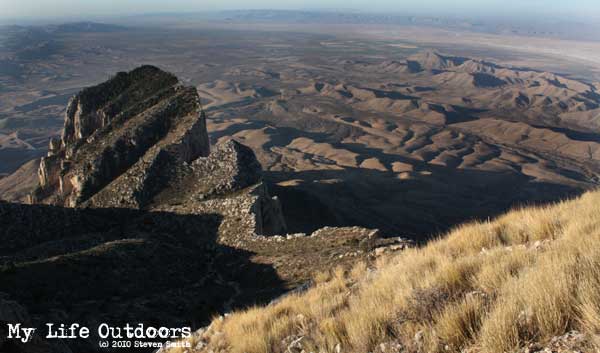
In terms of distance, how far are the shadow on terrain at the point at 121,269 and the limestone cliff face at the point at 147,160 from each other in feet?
4.96

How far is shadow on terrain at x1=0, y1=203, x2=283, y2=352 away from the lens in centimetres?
1101

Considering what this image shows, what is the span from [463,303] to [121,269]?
11500 millimetres

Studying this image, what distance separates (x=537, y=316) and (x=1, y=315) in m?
7.87

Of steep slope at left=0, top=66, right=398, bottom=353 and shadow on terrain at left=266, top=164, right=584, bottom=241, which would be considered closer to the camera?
steep slope at left=0, top=66, right=398, bottom=353

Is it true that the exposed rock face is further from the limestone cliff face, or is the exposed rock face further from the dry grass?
the dry grass

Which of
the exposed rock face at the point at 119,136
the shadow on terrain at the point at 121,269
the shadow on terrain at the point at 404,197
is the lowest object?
the shadow on terrain at the point at 404,197

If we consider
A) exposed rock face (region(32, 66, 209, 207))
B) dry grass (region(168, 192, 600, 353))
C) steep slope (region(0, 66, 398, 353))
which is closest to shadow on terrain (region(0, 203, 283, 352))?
steep slope (region(0, 66, 398, 353))

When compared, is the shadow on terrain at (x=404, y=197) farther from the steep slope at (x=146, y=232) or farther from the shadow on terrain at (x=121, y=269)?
the shadow on terrain at (x=121, y=269)

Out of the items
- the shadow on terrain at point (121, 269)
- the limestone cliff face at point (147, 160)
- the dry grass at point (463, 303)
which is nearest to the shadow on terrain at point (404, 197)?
the limestone cliff face at point (147, 160)

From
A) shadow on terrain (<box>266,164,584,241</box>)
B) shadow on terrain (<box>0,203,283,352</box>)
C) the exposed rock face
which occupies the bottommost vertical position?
→ shadow on terrain (<box>266,164,584,241</box>)

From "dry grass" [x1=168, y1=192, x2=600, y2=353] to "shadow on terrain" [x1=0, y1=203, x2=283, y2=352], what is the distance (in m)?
4.54

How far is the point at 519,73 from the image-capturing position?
640 feet

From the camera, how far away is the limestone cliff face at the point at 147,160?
21328 millimetres

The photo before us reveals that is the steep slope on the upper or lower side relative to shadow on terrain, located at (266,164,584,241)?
upper
